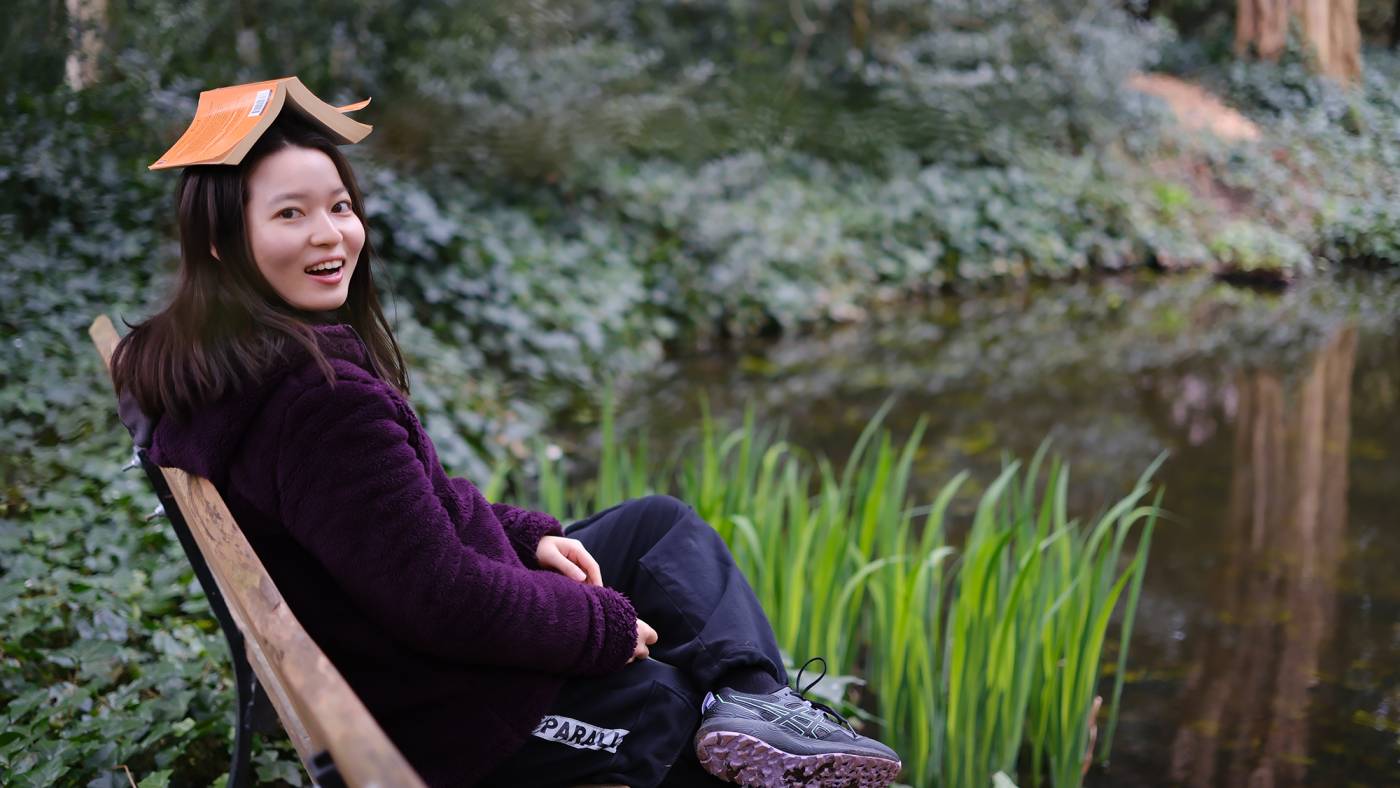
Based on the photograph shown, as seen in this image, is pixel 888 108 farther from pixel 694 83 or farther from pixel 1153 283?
pixel 1153 283

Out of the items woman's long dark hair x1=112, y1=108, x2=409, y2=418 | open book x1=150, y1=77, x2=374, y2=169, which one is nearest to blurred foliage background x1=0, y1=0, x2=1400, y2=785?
woman's long dark hair x1=112, y1=108, x2=409, y2=418

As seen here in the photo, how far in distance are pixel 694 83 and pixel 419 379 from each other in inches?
205

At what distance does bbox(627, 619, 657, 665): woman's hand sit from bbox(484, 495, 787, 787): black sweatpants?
0.05 ft

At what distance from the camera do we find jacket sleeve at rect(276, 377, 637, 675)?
1306 mm

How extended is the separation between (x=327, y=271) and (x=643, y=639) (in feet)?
2.07

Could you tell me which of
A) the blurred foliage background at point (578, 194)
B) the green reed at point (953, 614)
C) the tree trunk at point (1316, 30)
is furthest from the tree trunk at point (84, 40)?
the tree trunk at point (1316, 30)

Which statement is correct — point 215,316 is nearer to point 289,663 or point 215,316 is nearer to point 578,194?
point 289,663

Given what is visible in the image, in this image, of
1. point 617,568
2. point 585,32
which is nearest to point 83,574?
point 617,568

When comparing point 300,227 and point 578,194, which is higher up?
point 300,227

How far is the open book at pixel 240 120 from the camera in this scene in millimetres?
1370

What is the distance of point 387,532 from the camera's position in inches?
51.5

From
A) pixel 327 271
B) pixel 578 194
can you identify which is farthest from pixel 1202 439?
pixel 327 271

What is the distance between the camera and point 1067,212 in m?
9.62

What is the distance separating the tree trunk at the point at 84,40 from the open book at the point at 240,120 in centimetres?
348
